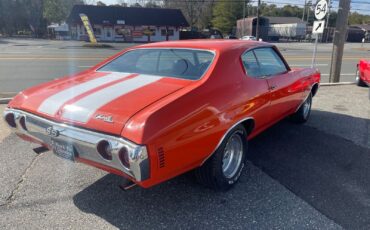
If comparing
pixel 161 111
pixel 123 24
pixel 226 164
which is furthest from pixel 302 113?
pixel 123 24

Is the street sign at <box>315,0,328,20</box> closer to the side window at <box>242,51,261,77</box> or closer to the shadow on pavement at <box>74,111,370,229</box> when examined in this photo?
the shadow on pavement at <box>74,111,370,229</box>

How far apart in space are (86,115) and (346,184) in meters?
2.81

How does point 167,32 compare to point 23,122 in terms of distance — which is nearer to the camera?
point 23,122

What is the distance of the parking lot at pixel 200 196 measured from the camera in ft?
9.07

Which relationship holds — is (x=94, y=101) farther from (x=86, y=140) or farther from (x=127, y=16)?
(x=127, y=16)

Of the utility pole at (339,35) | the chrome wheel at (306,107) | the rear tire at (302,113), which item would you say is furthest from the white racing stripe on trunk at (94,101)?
the utility pole at (339,35)

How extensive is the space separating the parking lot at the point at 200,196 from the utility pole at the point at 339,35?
639 cm

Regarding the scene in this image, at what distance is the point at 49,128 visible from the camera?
272 centimetres

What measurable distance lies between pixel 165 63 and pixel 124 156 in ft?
4.93

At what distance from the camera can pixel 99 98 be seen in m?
2.71

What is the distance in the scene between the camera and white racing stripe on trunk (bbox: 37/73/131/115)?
2.76 metres

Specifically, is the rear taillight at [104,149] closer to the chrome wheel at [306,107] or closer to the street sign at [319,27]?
the chrome wheel at [306,107]

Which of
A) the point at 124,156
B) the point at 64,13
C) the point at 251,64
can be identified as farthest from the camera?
the point at 64,13

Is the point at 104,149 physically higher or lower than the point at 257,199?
higher
